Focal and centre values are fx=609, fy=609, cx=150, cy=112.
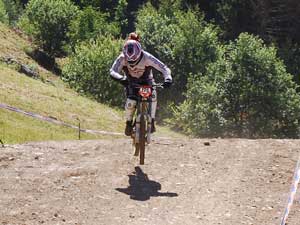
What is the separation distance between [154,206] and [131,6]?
8544 cm

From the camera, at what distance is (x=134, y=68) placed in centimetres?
1050

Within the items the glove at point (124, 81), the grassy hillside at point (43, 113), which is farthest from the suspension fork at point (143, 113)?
the grassy hillside at point (43, 113)

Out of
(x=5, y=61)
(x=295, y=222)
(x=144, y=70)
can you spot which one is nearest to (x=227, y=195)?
(x=295, y=222)

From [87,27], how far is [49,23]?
4.17 m

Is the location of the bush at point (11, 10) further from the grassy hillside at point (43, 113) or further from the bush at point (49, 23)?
the grassy hillside at point (43, 113)

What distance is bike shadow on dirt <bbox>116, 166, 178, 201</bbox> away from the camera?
896 centimetres

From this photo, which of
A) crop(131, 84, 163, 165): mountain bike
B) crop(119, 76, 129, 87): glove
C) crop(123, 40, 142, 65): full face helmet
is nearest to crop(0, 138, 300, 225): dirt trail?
crop(131, 84, 163, 165): mountain bike

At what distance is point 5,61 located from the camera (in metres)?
48.0

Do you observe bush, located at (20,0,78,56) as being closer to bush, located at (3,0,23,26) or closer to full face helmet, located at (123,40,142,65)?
bush, located at (3,0,23,26)

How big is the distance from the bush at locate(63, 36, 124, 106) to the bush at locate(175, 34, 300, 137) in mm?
8989

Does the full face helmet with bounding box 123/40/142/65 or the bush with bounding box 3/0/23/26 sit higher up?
the bush with bounding box 3/0/23/26

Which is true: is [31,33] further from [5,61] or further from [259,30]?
[259,30]

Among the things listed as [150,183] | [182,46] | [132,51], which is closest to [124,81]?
[132,51]

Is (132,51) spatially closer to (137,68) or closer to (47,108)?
(137,68)
